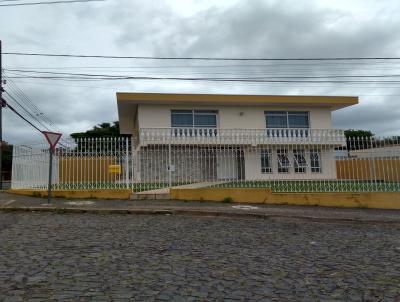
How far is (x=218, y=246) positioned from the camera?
6168 mm

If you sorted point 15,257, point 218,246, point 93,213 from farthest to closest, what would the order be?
point 93,213
point 218,246
point 15,257

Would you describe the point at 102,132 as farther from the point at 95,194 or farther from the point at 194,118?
the point at 95,194

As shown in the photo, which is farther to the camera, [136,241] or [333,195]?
[333,195]

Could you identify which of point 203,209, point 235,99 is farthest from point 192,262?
point 235,99

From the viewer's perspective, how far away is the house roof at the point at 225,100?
66.0 ft

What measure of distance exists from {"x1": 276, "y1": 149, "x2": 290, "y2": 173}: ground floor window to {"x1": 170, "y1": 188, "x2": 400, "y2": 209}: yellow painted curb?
1.26 metres

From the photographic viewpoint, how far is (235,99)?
2120 cm

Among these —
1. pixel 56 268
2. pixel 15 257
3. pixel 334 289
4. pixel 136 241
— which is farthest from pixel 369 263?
pixel 15 257

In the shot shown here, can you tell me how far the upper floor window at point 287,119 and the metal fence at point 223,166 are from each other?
30.5 ft

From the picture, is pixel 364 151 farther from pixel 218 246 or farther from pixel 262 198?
pixel 218 246

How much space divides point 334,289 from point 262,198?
8.40 meters

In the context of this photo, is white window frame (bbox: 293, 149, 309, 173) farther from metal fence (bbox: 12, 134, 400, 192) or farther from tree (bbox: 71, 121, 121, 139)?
tree (bbox: 71, 121, 121, 139)

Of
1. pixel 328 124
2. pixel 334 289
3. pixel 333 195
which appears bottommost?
pixel 334 289

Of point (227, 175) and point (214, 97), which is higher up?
point (214, 97)
